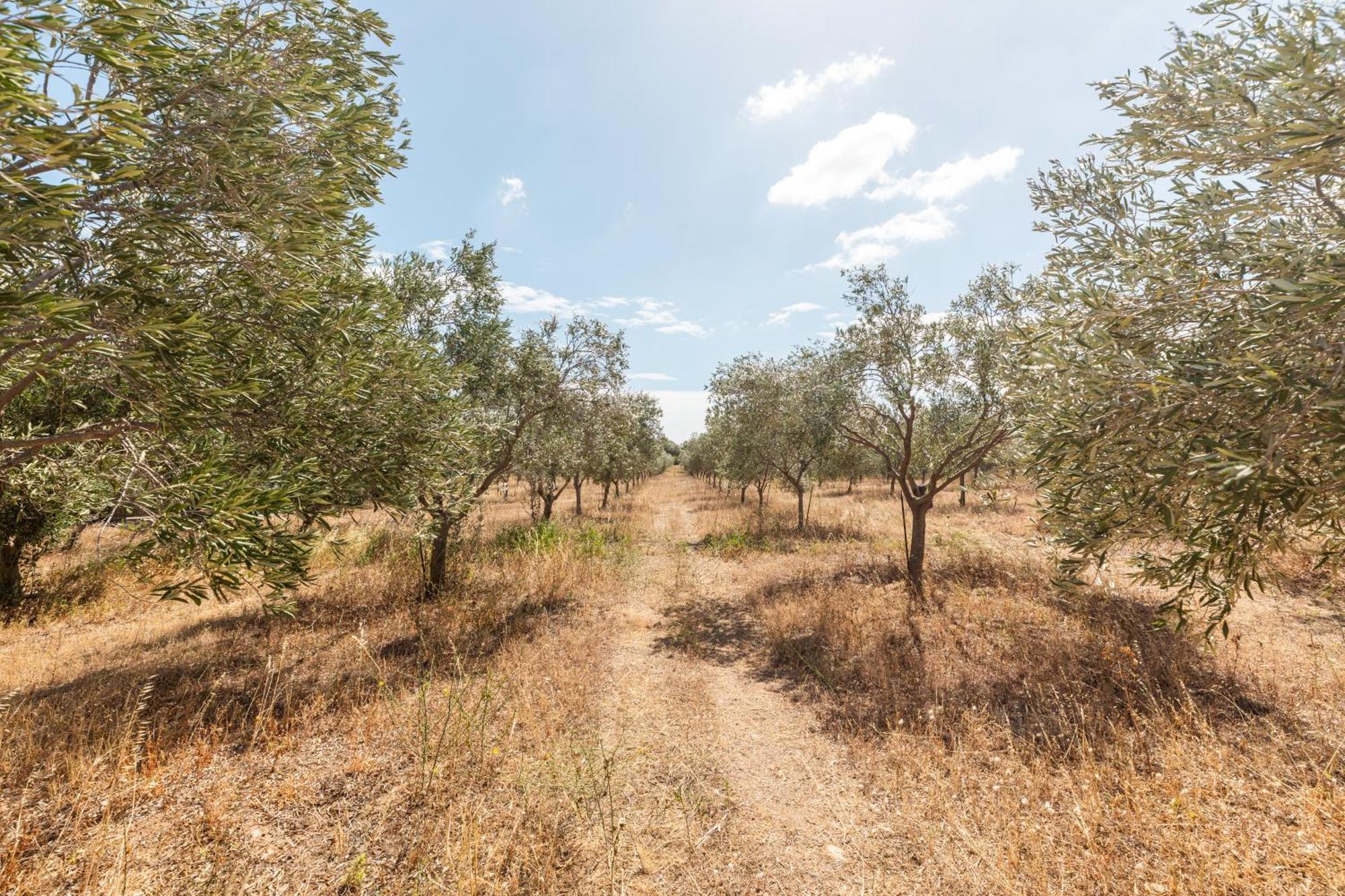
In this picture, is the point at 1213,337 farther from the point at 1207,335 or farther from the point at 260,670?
the point at 260,670

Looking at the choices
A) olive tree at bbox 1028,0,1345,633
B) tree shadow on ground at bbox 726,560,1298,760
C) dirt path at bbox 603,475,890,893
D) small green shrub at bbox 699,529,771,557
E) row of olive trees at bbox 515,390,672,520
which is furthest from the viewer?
small green shrub at bbox 699,529,771,557

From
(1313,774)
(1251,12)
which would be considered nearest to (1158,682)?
(1313,774)

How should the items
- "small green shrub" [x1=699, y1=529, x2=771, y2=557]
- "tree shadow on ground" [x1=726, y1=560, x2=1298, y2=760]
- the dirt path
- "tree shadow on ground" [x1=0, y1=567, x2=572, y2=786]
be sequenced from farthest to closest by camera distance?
"small green shrub" [x1=699, y1=529, x2=771, y2=557] → "tree shadow on ground" [x1=726, y1=560, x2=1298, y2=760] → "tree shadow on ground" [x1=0, y1=567, x2=572, y2=786] → the dirt path

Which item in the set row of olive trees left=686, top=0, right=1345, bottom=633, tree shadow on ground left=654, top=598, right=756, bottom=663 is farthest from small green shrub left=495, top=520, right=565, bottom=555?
row of olive trees left=686, top=0, right=1345, bottom=633

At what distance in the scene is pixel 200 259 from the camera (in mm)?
5094

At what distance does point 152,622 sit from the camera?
12.9m

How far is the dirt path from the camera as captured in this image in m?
5.02

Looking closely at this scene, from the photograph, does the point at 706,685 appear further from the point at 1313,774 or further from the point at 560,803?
the point at 1313,774

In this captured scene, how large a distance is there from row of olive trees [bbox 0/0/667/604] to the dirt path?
513 cm

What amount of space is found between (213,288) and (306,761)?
20.4 ft

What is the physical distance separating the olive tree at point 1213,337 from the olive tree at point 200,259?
842 centimetres

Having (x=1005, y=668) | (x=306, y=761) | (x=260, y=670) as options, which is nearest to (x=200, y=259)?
(x=306, y=761)

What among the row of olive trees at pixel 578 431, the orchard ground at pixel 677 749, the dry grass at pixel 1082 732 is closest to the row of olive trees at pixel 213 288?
the orchard ground at pixel 677 749

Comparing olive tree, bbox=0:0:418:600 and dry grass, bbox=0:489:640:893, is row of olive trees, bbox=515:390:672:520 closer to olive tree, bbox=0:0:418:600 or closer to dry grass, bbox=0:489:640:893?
dry grass, bbox=0:489:640:893
